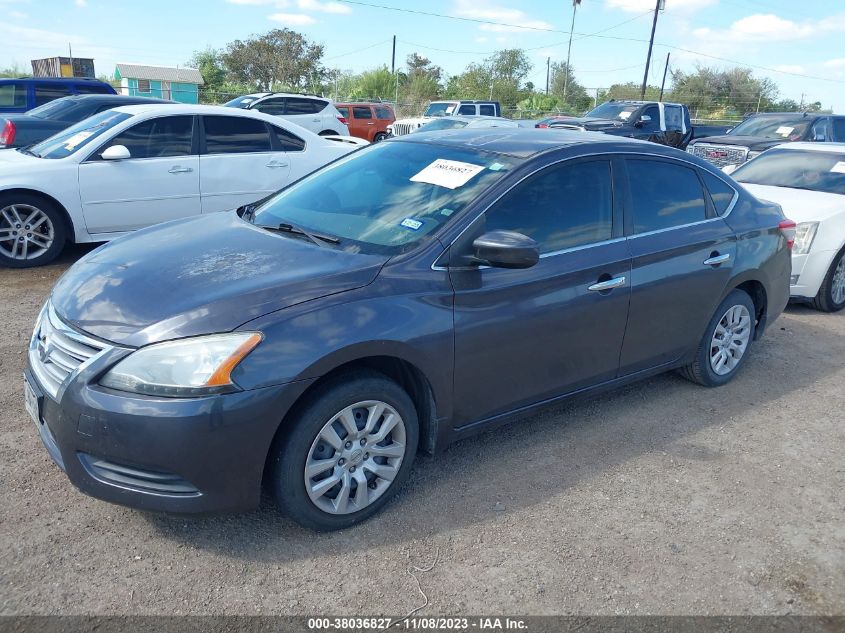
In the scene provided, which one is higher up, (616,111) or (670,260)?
(616,111)

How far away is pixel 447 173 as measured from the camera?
148 inches

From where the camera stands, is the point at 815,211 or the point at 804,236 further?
the point at 815,211

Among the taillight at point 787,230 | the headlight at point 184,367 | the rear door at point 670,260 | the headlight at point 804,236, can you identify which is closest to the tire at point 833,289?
the headlight at point 804,236

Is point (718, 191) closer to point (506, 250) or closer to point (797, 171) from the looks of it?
point (506, 250)

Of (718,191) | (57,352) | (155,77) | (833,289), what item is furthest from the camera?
(155,77)

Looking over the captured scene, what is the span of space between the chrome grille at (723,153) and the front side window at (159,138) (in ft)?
30.9

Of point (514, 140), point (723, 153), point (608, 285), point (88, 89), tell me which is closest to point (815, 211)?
point (608, 285)

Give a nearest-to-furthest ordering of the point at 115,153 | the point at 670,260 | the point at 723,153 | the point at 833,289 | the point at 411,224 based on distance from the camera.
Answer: the point at 411,224 < the point at 670,260 < the point at 833,289 < the point at 115,153 < the point at 723,153

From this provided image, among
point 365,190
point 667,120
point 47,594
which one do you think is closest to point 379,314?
point 365,190

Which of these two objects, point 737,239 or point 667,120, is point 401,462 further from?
point 667,120

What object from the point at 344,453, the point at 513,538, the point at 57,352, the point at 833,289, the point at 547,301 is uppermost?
the point at 547,301

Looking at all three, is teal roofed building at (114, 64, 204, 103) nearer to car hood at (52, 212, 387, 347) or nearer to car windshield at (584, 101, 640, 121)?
car windshield at (584, 101, 640, 121)

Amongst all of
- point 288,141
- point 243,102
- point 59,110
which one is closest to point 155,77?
point 243,102

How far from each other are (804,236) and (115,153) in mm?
6691
